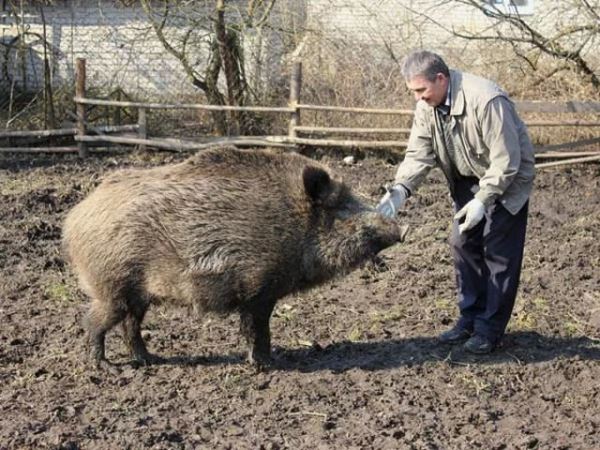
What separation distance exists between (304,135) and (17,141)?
4397 mm

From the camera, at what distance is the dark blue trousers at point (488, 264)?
17.1 feet

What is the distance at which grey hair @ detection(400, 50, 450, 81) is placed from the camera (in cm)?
483


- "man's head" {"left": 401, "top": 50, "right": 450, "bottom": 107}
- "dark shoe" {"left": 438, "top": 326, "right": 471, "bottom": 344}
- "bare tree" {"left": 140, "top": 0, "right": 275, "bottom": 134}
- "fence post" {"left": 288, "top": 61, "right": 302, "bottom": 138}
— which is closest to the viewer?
"man's head" {"left": 401, "top": 50, "right": 450, "bottom": 107}

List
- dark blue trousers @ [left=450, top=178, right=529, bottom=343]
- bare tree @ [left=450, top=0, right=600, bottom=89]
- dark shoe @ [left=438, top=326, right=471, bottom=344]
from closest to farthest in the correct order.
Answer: dark blue trousers @ [left=450, top=178, right=529, bottom=343], dark shoe @ [left=438, top=326, right=471, bottom=344], bare tree @ [left=450, top=0, right=600, bottom=89]

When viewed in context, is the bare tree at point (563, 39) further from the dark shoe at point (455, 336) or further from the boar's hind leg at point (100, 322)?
the boar's hind leg at point (100, 322)

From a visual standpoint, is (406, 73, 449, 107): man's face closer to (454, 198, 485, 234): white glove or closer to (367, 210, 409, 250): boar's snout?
(454, 198, 485, 234): white glove

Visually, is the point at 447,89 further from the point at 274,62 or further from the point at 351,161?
the point at 274,62

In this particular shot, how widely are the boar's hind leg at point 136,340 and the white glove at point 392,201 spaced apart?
1.62 m

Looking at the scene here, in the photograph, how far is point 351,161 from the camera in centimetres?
1227

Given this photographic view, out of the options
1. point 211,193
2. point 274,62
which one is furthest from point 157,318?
point 274,62

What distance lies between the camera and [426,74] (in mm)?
4824

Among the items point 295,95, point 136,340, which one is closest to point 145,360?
point 136,340

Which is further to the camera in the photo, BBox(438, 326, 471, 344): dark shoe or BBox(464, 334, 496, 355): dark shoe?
BBox(438, 326, 471, 344): dark shoe

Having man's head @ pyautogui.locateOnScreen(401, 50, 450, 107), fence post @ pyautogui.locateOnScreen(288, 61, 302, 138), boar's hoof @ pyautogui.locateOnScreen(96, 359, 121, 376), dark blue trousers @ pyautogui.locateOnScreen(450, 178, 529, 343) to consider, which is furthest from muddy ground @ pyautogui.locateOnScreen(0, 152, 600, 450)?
fence post @ pyautogui.locateOnScreen(288, 61, 302, 138)
